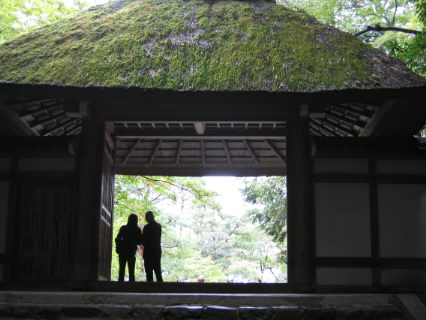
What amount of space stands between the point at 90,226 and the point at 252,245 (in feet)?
60.3

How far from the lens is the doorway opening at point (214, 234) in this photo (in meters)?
19.5

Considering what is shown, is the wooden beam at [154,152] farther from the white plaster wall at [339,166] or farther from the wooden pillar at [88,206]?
the white plaster wall at [339,166]

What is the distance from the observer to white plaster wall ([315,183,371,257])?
293 inches

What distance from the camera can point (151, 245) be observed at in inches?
353

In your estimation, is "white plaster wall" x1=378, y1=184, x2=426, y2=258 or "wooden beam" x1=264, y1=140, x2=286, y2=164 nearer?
"white plaster wall" x1=378, y1=184, x2=426, y2=258

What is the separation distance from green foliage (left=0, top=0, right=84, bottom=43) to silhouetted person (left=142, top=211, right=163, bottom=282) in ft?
26.0

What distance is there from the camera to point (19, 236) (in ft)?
25.3

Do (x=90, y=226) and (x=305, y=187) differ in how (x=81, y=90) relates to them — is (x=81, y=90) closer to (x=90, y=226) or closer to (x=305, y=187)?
(x=90, y=226)

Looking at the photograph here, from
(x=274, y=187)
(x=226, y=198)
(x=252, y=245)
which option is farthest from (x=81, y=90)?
(x=226, y=198)

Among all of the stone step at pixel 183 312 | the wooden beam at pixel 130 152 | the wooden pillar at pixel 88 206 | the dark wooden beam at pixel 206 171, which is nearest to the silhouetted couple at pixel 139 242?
the wooden pillar at pixel 88 206

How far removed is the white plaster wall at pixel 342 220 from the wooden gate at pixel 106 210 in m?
3.22

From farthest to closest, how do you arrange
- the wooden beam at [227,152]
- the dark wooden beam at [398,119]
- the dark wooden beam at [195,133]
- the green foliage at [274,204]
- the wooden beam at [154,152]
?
the green foliage at [274,204] → the wooden beam at [154,152] → the wooden beam at [227,152] → the dark wooden beam at [195,133] → the dark wooden beam at [398,119]

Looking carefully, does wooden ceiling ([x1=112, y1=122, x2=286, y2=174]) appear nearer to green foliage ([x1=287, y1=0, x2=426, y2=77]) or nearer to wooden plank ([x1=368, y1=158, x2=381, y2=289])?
wooden plank ([x1=368, y1=158, x2=381, y2=289])

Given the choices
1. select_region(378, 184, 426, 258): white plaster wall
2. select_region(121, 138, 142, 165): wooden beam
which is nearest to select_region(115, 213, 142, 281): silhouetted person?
select_region(121, 138, 142, 165): wooden beam
